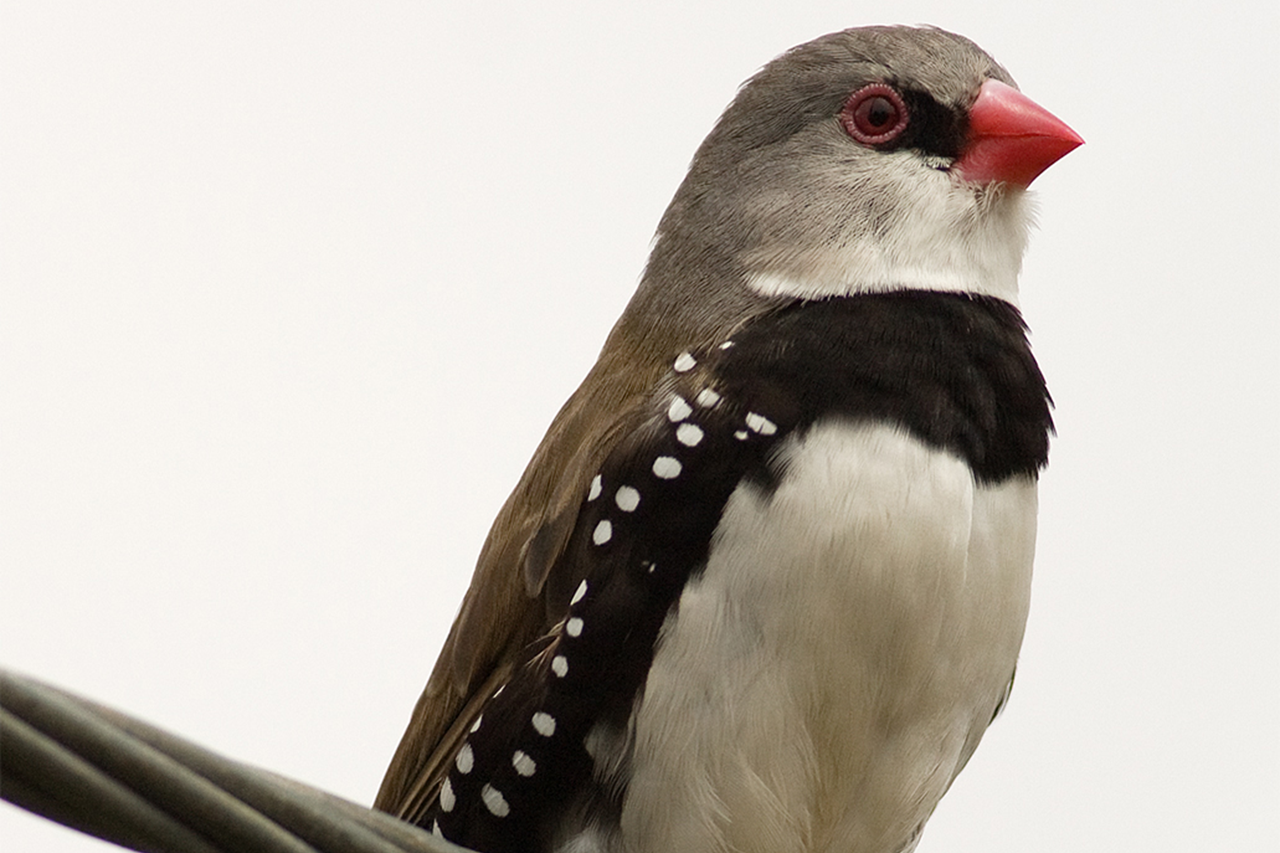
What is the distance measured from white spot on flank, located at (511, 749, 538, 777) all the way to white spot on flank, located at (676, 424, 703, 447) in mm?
645

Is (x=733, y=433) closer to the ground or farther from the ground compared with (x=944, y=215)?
closer to the ground

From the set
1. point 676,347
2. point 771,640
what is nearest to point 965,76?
point 676,347

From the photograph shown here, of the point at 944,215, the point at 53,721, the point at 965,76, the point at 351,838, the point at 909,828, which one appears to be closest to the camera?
the point at 53,721

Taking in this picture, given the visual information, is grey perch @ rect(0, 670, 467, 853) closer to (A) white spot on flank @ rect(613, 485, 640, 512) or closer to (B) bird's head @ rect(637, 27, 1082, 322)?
(A) white spot on flank @ rect(613, 485, 640, 512)

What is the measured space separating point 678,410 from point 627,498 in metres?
0.19

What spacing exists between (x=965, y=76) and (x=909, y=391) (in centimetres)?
106

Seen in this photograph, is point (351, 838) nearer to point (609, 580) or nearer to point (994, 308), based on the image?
point (609, 580)

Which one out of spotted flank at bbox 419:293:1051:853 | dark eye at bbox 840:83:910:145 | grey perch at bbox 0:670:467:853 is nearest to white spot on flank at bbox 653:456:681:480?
spotted flank at bbox 419:293:1051:853

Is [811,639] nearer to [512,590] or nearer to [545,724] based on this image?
[545,724]

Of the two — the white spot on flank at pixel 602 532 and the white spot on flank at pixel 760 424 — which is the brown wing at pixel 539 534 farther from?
the white spot on flank at pixel 760 424

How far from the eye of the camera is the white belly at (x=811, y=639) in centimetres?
278

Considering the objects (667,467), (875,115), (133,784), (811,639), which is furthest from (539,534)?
(133,784)

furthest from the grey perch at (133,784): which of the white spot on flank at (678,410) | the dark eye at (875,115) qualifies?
the dark eye at (875,115)

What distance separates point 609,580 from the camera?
2.90 metres
